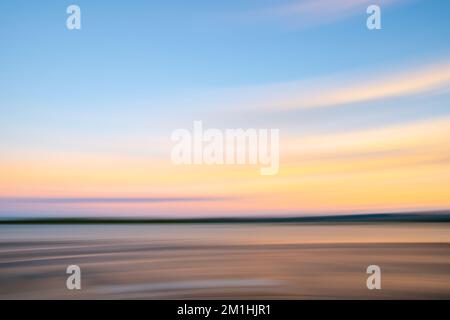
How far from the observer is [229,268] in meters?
6.16

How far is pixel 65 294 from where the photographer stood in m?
4.95

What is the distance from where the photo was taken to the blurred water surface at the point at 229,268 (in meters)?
5.04

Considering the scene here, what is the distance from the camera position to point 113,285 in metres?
5.32

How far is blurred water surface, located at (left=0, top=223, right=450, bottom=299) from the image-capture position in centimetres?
504

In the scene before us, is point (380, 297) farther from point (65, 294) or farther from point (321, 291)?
point (65, 294)

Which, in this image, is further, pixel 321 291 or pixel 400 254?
pixel 400 254

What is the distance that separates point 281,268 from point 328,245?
2.32m
